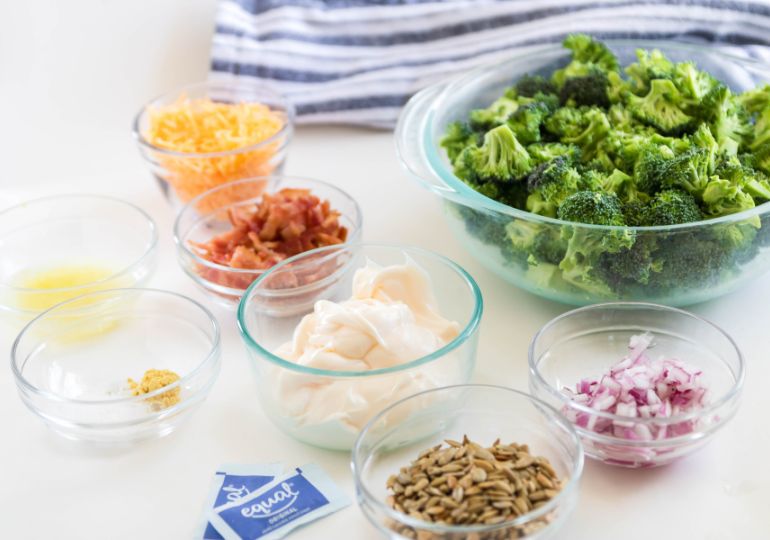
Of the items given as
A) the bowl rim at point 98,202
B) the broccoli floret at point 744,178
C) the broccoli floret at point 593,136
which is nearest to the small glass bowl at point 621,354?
the broccoli floret at point 744,178

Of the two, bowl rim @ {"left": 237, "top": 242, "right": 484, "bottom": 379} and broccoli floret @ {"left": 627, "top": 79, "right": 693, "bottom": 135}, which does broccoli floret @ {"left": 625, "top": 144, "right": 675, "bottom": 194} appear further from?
bowl rim @ {"left": 237, "top": 242, "right": 484, "bottom": 379}

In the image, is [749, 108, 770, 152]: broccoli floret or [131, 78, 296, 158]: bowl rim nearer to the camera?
[749, 108, 770, 152]: broccoli floret

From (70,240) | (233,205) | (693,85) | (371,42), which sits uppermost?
(693,85)

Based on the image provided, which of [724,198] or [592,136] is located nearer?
[724,198]

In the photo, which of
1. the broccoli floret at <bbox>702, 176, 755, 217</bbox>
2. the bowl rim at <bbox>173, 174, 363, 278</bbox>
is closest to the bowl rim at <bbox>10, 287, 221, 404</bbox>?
the bowl rim at <bbox>173, 174, 363, 278</bbox>

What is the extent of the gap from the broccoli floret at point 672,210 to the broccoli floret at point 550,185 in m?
0.16

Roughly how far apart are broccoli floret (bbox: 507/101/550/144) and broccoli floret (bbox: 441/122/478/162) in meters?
0.11

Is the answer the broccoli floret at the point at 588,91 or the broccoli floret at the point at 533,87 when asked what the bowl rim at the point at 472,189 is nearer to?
the broccoli floret at the point at 533,87

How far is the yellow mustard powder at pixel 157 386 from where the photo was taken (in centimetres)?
172

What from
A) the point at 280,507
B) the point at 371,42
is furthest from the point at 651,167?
the point at 371,42

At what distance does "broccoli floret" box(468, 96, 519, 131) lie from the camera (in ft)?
7.14

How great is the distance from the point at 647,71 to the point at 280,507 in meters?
1.25

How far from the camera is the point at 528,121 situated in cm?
207

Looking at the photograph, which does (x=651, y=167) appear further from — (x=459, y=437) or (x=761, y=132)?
(x=459, y=437)
